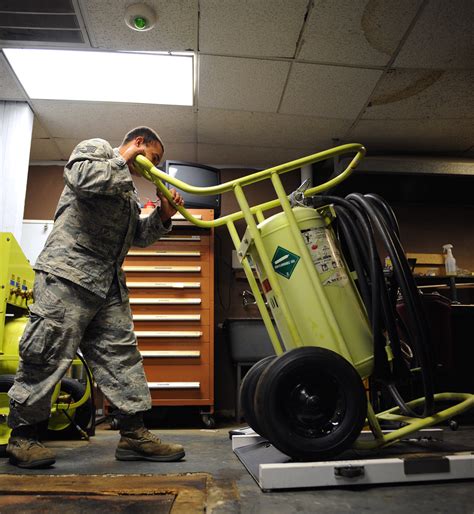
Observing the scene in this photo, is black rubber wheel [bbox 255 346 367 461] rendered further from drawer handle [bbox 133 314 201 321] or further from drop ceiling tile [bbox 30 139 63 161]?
drop ceiling tile [bbox 30 139 63 161]

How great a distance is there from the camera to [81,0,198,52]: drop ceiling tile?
245 centimetres

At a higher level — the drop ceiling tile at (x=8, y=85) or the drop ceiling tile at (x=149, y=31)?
the drop ceiling tile at (x=149, y=31)

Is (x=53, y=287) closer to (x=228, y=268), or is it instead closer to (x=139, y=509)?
(x=139, y=509)

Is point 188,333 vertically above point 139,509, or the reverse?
point 188,333

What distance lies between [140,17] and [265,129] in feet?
4.91

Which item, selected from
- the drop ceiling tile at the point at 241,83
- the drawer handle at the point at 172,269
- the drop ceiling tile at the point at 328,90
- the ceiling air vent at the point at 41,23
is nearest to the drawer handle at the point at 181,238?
the drawer handle at the point at 172,269

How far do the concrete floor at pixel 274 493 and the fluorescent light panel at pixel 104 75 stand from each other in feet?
7.86

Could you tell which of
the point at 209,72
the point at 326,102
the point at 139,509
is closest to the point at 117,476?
the point at 139,509

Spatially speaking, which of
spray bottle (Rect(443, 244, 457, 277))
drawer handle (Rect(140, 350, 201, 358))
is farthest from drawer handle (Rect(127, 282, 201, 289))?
spray bottle (Rect(443, 244, 457, 277))

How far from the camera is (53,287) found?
5.66ft

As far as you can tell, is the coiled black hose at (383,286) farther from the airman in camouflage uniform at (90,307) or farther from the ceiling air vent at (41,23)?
the ceiling air vent at (41,23)

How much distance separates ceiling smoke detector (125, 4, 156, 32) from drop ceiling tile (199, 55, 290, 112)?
42 cm

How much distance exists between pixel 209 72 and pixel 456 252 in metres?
3.07

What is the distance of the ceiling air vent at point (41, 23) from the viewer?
2.42 m
